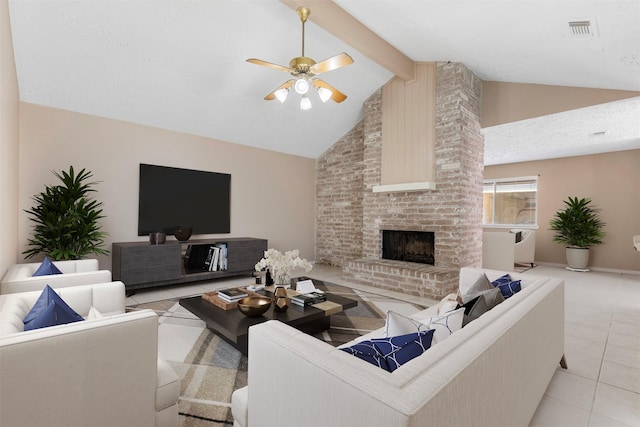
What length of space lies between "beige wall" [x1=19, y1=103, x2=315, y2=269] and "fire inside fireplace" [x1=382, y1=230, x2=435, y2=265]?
1.94 meters

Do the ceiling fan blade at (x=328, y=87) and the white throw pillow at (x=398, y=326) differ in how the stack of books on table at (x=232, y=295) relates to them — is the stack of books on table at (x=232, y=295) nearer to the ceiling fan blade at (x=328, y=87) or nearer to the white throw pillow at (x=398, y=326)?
the white throw pillow at (x=398, y=326)

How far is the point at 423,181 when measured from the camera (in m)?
4.60

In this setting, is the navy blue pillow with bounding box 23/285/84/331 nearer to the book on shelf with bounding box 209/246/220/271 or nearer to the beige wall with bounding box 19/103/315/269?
the beige wall with bounding box 19/103/315/269

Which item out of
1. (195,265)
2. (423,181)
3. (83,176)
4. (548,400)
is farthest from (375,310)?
(83,176)

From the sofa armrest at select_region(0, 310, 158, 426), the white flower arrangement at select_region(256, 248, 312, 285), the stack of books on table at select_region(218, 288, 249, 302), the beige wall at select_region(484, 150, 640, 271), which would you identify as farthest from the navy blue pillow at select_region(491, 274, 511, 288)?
the beige wall at select_region(484, 150, 640, 271)

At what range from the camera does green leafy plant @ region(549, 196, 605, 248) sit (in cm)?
609

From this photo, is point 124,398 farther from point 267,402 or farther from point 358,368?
point 358,368

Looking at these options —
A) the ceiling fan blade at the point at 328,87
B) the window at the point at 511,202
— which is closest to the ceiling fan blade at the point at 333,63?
the ceiling fan blade at the point at 328,87

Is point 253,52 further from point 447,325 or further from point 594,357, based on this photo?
point 594,357

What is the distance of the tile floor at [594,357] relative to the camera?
5.65 feet

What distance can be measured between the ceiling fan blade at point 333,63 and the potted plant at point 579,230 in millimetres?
6087

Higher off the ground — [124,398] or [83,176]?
[83,176]

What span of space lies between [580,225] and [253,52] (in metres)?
6.86

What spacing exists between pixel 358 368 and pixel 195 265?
4481 millimetres
